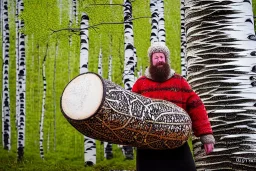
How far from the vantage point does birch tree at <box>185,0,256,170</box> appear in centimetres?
239

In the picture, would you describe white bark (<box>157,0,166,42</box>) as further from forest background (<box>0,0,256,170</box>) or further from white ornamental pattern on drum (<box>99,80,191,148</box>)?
white ornamental pattern on drum (<box>99,80,191,148</box>)

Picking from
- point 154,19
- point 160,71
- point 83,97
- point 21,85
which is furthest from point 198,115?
point 21,85

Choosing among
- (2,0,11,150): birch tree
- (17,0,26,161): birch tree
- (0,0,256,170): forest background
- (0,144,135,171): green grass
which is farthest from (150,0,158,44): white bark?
(2,0,11,150): birch tree

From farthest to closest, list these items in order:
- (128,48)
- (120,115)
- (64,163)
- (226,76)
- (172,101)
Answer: (128,48) < (64,163) < (226,76) < (172,101) < (120,115)

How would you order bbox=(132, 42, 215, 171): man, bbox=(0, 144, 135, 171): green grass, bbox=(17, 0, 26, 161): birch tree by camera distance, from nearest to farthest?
bbox=(132, 42, 215, 171): man
bbox=(0, 144, 135, 171): green grass
bbox=(17, 0, 26, 161): birch tree

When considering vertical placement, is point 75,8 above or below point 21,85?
above

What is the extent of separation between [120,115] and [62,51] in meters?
3.81

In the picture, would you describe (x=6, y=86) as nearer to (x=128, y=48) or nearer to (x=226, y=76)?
(x=128, y=48)

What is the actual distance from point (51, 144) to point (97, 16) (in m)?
1.99

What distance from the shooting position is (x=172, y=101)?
2.18 m

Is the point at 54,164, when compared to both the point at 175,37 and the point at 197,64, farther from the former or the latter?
the point at 197,64

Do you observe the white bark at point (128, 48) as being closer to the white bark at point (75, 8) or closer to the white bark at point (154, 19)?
the white bark at point (154, 19)

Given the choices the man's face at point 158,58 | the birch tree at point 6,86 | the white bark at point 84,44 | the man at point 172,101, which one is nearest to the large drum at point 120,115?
the man at point 172,101

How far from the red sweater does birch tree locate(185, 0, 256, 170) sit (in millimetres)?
275
